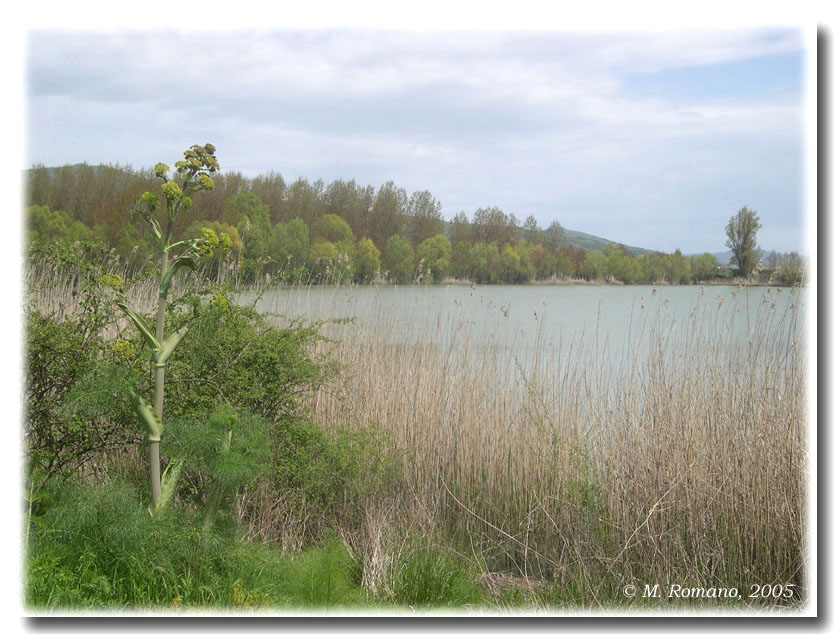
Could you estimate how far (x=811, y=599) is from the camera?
295 centimetres

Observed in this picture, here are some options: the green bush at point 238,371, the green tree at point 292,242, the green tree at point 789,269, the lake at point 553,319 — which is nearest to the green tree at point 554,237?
the lake at point 553,319

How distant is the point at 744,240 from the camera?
4.47 metres

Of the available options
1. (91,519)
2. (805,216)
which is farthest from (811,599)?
(91,519)

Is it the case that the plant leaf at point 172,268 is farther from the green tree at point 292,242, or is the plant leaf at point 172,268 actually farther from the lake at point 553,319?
the green tree at point 292,242

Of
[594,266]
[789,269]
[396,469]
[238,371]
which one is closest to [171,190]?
[238,371]

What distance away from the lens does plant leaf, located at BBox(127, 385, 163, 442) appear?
7.90 feet

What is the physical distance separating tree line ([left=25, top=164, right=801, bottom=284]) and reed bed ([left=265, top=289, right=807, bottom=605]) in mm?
1517

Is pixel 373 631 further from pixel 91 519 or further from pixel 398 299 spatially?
pixel 398 299

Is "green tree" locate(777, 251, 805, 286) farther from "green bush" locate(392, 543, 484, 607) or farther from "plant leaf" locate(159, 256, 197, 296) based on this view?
"plant leaf" locate(159, 256, 197, 296)

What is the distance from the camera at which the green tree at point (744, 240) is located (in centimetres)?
437

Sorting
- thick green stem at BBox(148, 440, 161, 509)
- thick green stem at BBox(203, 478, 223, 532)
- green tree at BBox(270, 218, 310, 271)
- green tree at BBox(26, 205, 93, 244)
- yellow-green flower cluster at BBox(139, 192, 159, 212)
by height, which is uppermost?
green tree at BBox(26, 205, 93, 244)

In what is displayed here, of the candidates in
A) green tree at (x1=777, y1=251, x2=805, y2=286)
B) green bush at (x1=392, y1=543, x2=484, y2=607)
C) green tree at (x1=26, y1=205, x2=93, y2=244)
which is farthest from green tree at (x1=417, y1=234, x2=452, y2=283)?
green tree at (x1=26, y1=205, x2=93, y2=244)

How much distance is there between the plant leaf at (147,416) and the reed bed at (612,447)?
1.59m

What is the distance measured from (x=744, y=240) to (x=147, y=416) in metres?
4.14
